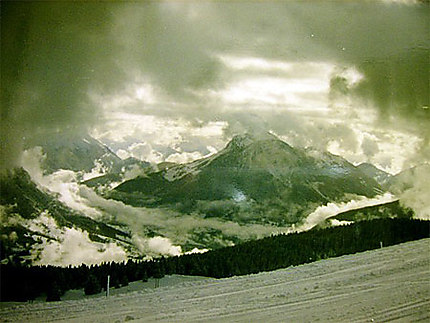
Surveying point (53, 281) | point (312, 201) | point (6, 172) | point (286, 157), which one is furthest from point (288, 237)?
point (6, 172)

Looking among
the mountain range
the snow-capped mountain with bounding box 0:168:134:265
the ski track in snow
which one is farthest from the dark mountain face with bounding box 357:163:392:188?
the snow-capped mountain with bounding box 0:168:134:265

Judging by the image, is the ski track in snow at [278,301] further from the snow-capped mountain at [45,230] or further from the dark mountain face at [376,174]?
the dark mountain face at [376,174]

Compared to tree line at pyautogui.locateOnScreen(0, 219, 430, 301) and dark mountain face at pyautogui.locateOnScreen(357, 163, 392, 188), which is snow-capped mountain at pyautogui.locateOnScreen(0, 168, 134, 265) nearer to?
tree line at pyautogui.locateOnScreen(0, 219, 430, 301)

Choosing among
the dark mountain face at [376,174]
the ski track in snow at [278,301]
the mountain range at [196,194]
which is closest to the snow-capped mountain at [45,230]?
the mountain range at [196,194]

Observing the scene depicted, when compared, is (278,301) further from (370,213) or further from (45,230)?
(370,213)

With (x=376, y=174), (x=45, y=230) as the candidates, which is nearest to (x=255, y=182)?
(x=376, y=174)

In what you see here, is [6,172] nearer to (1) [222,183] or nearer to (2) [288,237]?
(1) [222,183]
